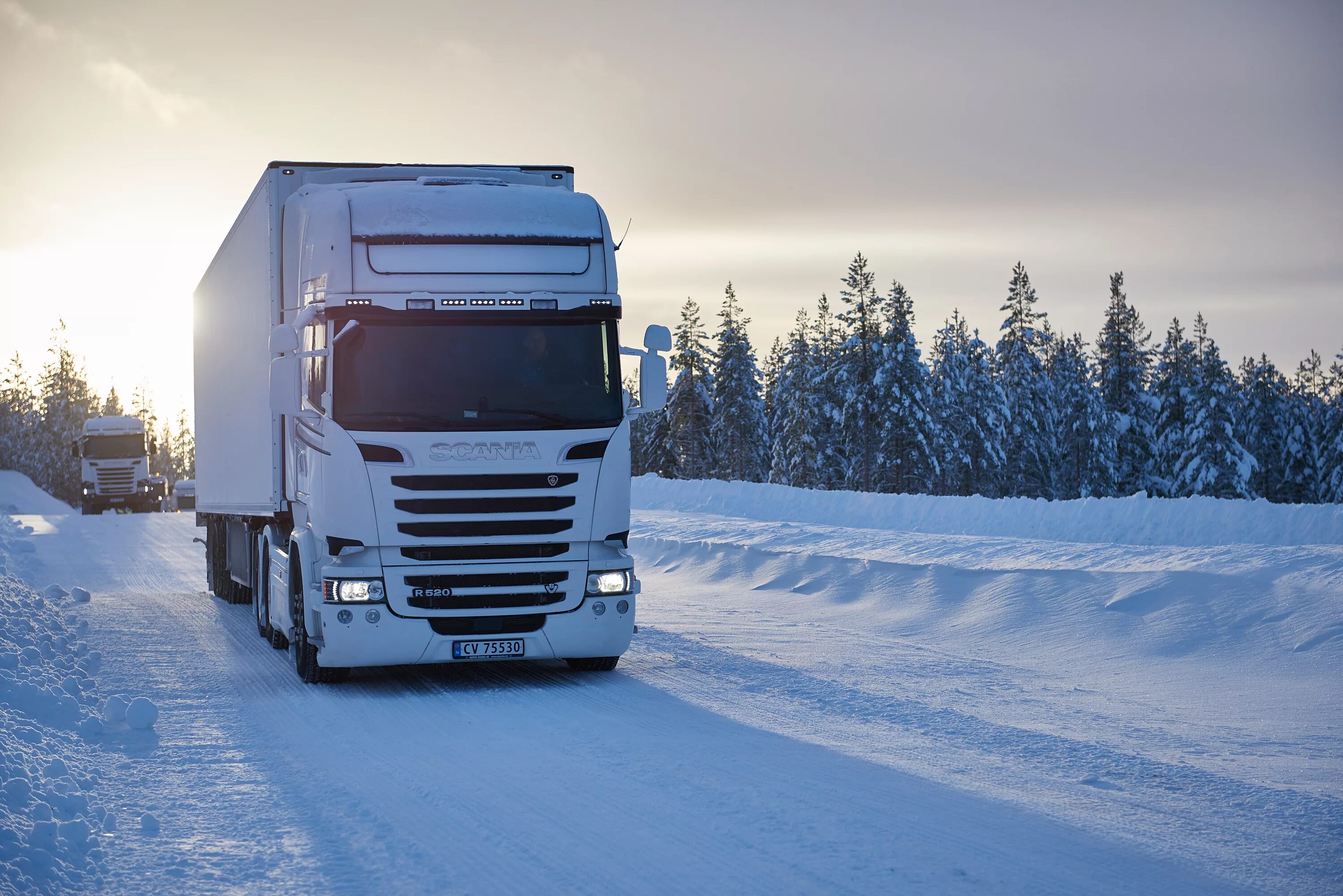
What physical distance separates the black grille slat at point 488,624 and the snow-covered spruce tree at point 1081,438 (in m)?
60.1

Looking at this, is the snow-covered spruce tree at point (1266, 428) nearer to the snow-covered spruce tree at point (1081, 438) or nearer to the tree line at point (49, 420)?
the snow-covered spruce tree at point (1081, 438)

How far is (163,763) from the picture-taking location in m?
7.48

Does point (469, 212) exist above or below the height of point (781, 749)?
above

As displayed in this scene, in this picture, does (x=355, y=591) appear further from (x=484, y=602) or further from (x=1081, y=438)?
(x=1081, y=438)

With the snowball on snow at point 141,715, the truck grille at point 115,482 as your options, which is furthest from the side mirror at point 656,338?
the truck grille at point 115,482

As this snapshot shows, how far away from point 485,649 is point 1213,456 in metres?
63.1

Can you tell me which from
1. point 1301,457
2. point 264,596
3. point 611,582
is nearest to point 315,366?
point 611,582

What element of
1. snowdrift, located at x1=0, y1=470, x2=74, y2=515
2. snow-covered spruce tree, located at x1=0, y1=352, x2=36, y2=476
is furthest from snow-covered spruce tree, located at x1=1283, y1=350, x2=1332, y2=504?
snow-covered spruce tree, located at x1=0, y1=352, x2=36, y2=476

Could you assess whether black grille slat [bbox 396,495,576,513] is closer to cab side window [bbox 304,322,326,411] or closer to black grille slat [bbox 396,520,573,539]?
black grille slat [bbox 396,520,573,539]

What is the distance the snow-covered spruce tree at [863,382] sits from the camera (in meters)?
69.9

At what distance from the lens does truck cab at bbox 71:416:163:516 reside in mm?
50688

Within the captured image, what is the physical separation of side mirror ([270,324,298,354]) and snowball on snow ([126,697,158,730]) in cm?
305

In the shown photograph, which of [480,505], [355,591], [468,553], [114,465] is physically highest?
[114,465]

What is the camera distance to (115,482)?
50875 millimetres
